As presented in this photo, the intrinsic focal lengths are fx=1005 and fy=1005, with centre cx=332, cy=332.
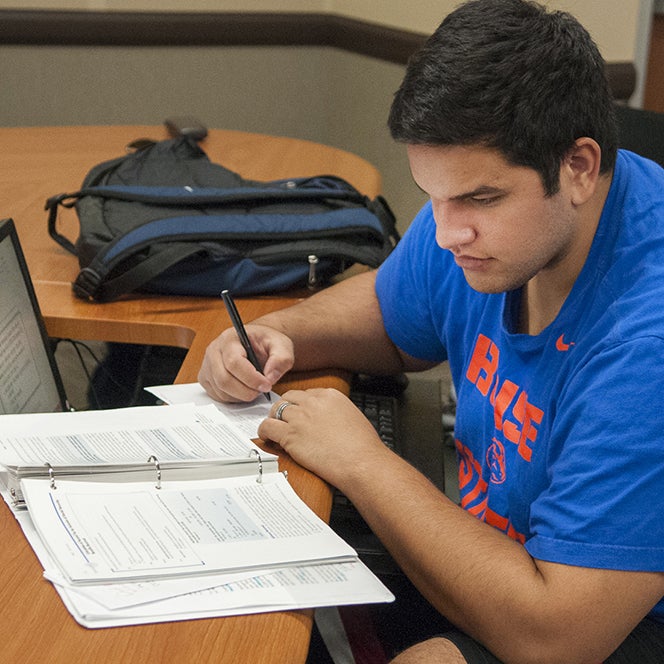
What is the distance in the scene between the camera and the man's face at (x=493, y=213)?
1.07m

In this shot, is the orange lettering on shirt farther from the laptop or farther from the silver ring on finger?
the laptop

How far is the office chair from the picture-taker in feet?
5.42

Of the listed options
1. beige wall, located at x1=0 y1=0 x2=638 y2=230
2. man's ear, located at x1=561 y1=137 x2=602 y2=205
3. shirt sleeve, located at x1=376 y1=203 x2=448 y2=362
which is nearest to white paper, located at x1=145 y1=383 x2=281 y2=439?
shirt sleeve, located at x1=376 y1=203 x2=448 y2=362

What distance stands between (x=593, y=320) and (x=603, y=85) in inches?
10.2

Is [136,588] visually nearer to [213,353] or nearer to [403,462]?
[403,462]

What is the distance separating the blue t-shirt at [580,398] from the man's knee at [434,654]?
0.14 m

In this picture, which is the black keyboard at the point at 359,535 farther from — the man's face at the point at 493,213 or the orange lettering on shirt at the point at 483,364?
the man's face at the point at 493,213

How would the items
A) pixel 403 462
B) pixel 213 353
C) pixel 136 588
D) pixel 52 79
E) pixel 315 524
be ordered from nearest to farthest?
pixel 136 588
pixel 315 524
pixel 403 462
pixel 213 353
pixel 52 79

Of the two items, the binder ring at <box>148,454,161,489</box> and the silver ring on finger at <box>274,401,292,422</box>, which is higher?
the binder ring at <box>148,454,161,489</box>

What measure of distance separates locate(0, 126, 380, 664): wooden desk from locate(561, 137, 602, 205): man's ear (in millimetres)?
443

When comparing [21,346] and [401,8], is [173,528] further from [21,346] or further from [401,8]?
[401,8]

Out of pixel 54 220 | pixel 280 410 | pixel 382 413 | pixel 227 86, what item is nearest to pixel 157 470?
pixel 280 410

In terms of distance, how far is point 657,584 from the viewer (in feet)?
3.24

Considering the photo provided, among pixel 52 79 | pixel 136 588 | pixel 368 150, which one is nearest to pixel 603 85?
pixel 136 588
